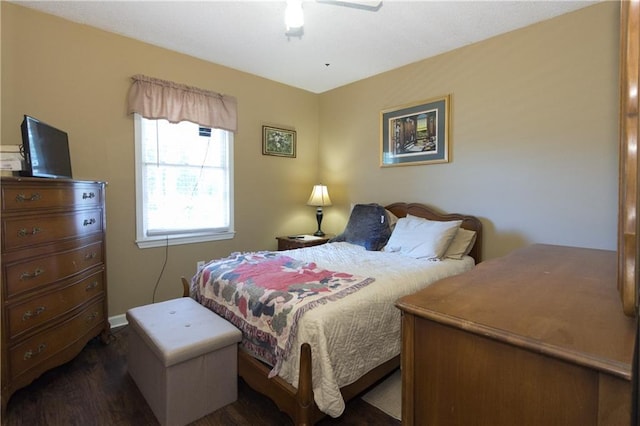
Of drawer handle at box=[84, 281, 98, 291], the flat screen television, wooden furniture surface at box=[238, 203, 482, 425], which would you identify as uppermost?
the flat screen television

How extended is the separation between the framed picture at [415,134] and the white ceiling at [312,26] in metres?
0.51

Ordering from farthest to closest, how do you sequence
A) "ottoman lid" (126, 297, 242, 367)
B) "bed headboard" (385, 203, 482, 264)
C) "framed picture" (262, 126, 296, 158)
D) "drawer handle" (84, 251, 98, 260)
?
"framed picture" (262, 126, 296, 158) → "bed headboard" (385, 203, 482, 264) → "drawer handle" (84, 251, 98, 260) → "ottoman lid" (126, 297, 242, 367)

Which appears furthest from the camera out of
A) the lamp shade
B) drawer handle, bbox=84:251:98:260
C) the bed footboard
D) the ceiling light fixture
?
the lamp shade

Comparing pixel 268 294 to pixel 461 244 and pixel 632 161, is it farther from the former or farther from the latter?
pixel 461 244

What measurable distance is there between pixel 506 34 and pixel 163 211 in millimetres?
3576

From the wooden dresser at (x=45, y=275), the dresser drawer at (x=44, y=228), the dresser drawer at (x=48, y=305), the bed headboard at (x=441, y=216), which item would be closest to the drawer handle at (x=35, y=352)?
the wooden dresser at (x=45, y=275)

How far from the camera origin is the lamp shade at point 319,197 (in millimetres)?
4148

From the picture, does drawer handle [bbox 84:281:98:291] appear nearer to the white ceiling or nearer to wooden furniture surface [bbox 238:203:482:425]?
wooden furniture surface [bbox 238:203:482:425]

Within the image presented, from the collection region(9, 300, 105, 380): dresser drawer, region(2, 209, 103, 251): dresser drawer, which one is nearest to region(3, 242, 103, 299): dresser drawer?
region(2, 209, 103, 251): dresser drawer

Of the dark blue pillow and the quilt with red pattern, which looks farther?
the dark blue pillow

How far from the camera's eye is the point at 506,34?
2.80 meters

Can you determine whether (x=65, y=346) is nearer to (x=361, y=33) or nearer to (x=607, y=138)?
(x=361, y=33)

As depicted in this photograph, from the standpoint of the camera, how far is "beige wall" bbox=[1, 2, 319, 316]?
2469 mm

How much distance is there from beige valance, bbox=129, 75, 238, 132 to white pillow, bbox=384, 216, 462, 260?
7.03ft
